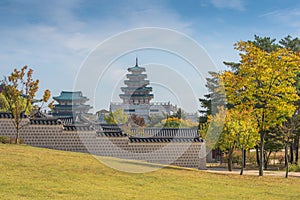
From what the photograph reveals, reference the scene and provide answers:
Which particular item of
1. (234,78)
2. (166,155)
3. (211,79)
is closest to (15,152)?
(166,155)

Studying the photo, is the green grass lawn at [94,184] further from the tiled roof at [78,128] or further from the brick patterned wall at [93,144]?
the tiled roof at [78,128]

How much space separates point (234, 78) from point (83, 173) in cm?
950

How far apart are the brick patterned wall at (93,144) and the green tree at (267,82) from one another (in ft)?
12.2

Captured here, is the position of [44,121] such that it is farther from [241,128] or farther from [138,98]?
[138,98]

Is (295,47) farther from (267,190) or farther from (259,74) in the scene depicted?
A: (267,190)

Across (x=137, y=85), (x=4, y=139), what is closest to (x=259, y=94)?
(x=4, y=139)

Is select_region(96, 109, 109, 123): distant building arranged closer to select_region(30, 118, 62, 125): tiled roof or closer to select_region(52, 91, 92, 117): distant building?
select_region(52, 91, 92, 117): distant building

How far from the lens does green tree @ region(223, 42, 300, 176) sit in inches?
691

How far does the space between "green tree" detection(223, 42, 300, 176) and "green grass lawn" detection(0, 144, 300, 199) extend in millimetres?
4756

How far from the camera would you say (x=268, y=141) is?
86.3 feet

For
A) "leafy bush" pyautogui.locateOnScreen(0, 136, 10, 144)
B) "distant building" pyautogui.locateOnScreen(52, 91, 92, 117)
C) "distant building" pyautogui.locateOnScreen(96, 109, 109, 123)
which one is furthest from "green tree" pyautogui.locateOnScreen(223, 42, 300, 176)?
"distant building" pyautogui.locateOnScreen(96, 109, 109, 123)

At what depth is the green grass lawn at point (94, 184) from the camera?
29.9 feet

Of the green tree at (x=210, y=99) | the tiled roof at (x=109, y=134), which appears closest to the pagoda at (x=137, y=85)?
the green tree at (x=210, y=99)

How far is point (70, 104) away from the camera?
2514 inches
